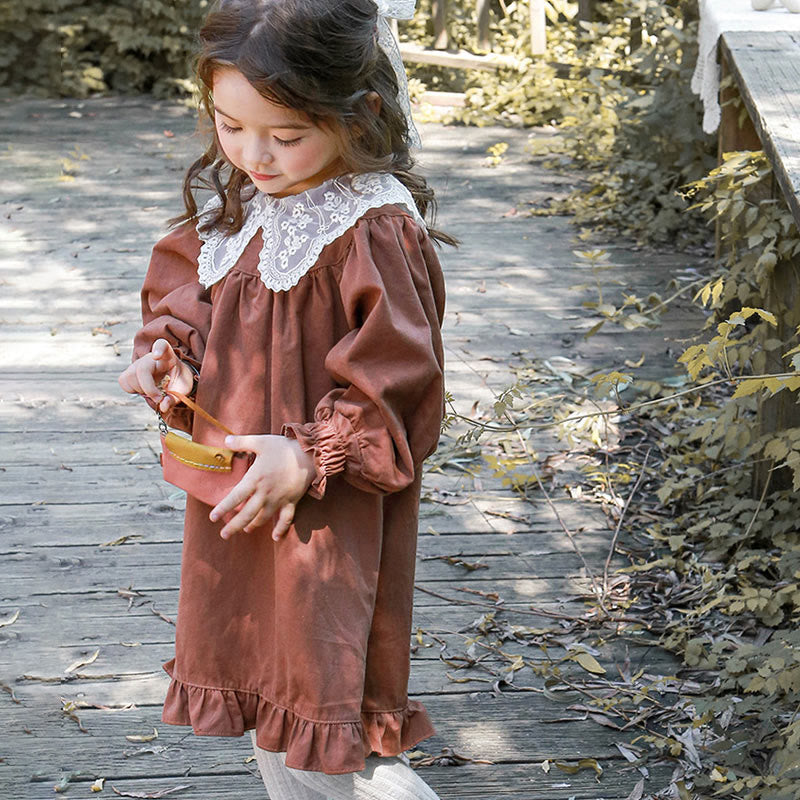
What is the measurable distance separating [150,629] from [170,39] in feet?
23.3

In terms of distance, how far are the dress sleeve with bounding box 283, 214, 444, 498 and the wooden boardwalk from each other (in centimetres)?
100

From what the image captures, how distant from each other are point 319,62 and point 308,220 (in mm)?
216

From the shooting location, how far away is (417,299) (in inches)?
61.9

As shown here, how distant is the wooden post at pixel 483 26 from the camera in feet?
27.1

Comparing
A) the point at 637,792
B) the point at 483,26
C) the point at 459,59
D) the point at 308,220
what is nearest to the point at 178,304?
the point at 308,220

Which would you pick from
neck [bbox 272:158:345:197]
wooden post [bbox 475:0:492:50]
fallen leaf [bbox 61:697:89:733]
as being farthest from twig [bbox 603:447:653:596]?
wooden post [bbox 475:0:492:50]

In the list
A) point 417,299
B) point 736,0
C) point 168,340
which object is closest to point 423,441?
point 417,299

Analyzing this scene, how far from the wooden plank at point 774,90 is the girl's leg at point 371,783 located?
118 centimetres

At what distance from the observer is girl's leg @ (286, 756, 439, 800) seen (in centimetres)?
171

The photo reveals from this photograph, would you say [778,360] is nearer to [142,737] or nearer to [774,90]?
[774,90]

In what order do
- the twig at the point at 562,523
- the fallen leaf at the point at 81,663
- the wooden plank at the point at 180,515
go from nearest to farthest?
the fallen leaf at the point at 81,663 → the twig at the point at 562,523 → the wooden plank at the point at 180,515

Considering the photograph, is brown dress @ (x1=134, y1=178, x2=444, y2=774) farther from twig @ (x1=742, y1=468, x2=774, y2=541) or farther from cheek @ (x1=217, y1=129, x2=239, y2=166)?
twig @ (x1=742, y1=468, x2=774, y2=541)

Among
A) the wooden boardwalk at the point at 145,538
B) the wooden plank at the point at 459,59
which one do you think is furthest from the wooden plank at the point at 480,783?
the wooden plank at the point at 459,59

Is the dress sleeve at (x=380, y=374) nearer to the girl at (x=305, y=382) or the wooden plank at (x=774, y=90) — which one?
the girl at (x=305, y=382)
